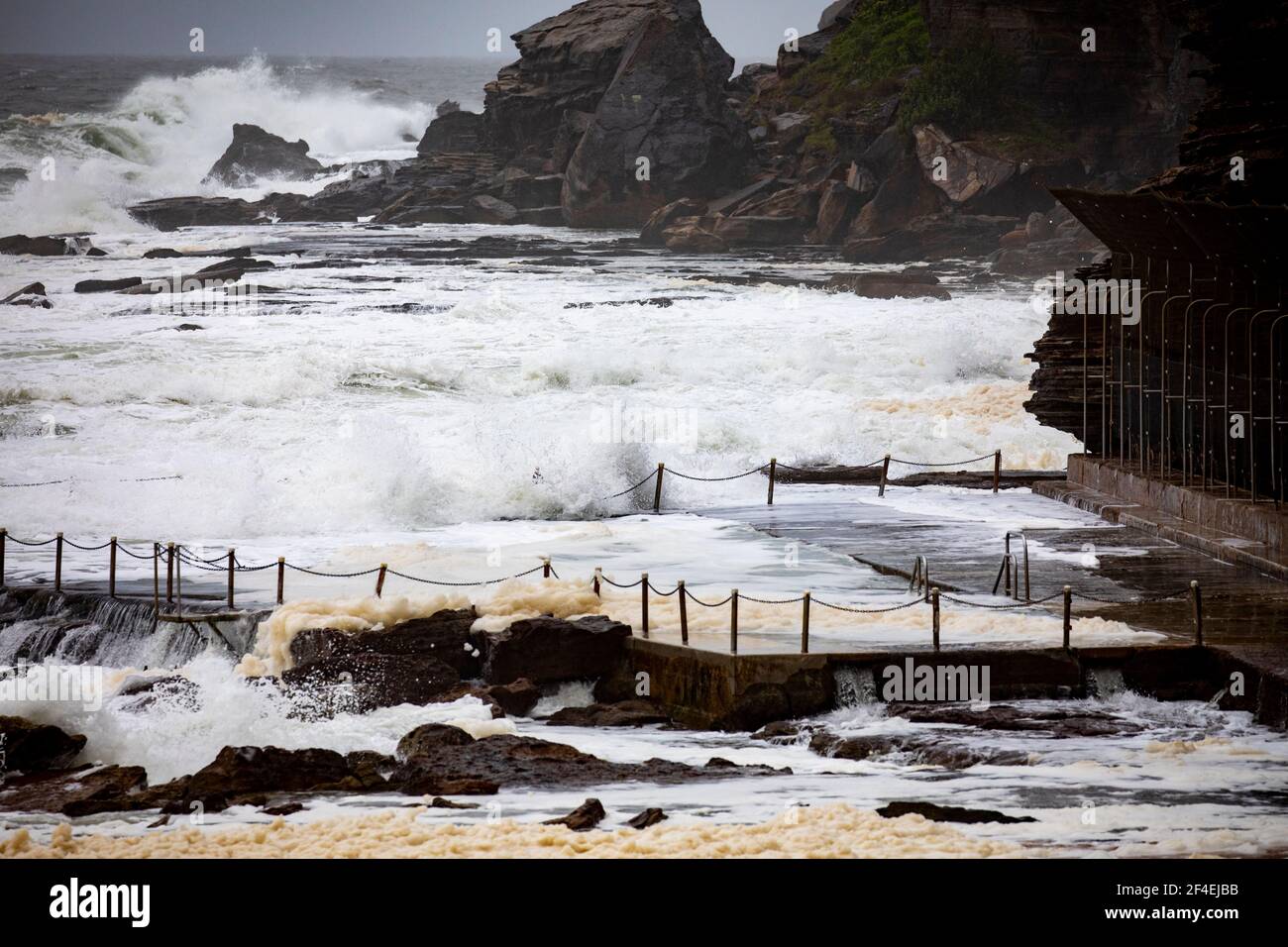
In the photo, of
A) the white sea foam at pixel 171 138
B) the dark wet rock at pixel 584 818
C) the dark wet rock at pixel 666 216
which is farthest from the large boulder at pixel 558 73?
the dark wet rock at pixel 584 818

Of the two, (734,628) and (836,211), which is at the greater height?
(836,211)

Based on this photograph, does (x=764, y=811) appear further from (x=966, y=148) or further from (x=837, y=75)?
(x=837, y=75)

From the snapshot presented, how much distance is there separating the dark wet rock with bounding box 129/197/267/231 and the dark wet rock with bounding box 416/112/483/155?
4.45m

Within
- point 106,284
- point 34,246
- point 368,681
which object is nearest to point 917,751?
point 368,681

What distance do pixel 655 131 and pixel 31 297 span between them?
16.8 m

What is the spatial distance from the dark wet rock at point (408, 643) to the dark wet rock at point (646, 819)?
3569 millimetres

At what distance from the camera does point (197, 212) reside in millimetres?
34188

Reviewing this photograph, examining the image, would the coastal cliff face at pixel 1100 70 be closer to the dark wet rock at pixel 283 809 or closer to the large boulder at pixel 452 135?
the large boulder at pixel 452 135

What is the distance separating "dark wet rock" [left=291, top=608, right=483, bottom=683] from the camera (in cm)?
1109

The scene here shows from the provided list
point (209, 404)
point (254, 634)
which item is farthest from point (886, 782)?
point (209, 404)

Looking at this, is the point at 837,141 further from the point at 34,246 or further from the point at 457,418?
the point at 457,418

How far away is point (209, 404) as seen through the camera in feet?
77.9

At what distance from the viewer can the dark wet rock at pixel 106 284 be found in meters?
28.2

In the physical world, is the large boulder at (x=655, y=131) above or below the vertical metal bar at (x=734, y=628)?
above
